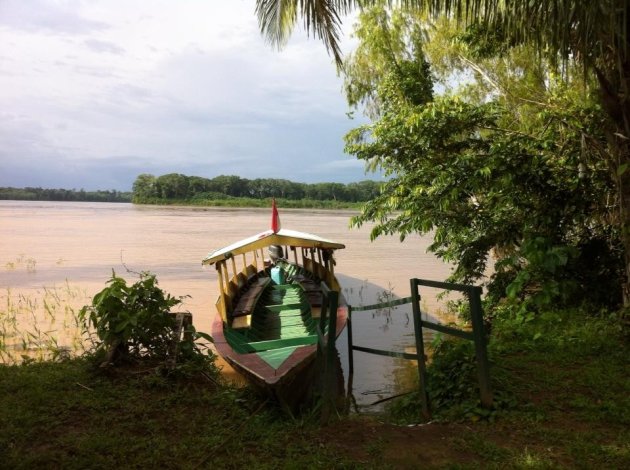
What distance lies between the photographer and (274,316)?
302 inches

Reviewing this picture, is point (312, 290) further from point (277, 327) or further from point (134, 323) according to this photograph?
point (134, 323)

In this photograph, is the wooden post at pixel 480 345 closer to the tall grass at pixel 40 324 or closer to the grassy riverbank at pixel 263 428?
the grassy riverbank at pixel 263 428

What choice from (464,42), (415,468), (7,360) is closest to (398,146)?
(464,42)

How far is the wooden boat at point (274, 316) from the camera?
173 inches

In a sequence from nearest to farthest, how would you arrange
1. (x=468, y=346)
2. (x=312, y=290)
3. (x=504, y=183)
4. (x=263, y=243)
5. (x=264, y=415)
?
(x=264, y=415) → (x=468, y=346) → (x=504, y=183) → (x=263, y=243) → (x=312, y=290)

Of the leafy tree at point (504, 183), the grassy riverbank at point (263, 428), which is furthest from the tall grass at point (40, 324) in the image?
the leafy tree at point (504, 183)

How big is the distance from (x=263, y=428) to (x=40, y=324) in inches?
255

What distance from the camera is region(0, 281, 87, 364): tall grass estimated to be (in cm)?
669

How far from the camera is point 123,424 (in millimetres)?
3602

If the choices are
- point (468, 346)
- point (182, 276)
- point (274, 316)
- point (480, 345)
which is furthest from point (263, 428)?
point (182, 276)

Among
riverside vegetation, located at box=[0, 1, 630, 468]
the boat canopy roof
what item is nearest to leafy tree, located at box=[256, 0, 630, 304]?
riverside vegetation, located at box=[0, 1, 630, 468]

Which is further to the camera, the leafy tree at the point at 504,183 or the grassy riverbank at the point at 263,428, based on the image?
the leafy tree at the point at 504,183

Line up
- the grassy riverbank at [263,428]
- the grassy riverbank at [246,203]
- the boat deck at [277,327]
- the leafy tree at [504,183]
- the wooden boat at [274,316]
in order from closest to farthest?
the grassy riverbank at [263,428] < the wooden boat at [274,316] < the boat deck at [277,327] < the leafy tree at [504,183] < the grassy riverbank at [246,203]

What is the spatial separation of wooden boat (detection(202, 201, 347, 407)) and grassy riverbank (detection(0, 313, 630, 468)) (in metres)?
0.33
